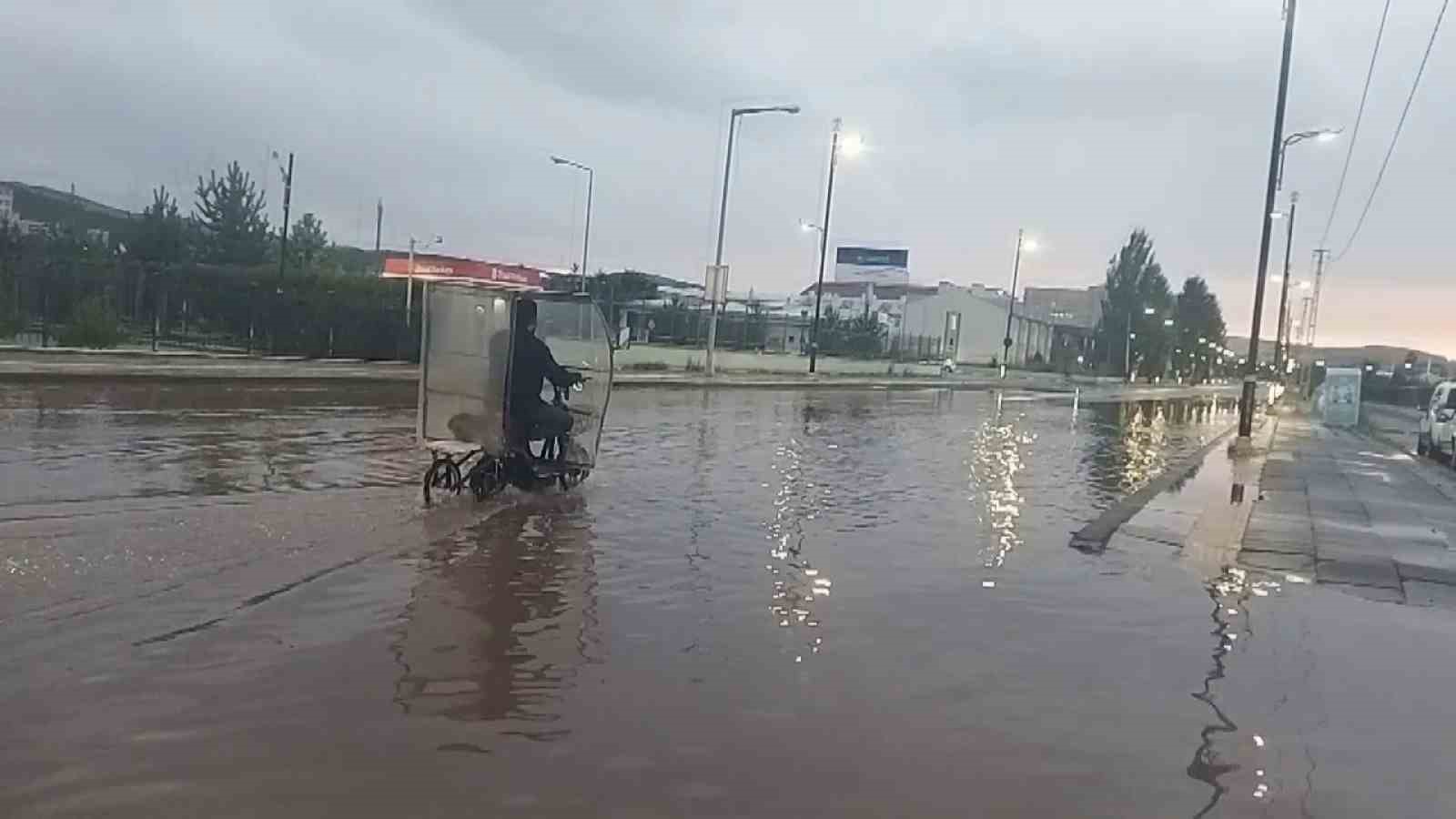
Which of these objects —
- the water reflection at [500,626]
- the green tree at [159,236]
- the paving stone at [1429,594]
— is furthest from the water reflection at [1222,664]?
the green tree at [159,236]

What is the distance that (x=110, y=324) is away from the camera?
3362 centimetres

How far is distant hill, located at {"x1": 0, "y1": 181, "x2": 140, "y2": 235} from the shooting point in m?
72.0

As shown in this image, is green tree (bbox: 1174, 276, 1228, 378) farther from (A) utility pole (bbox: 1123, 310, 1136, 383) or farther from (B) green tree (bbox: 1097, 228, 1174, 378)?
(A) utility pole (bbox: 1123, 310, 1136, 383)

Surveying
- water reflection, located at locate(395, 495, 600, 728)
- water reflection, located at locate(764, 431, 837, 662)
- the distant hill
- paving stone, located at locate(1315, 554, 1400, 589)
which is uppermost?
the distant hill

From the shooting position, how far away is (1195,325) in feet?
518

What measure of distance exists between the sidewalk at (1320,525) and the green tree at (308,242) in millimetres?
42357

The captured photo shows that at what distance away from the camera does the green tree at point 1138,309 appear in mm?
130250

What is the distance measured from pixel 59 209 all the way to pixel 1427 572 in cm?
8155

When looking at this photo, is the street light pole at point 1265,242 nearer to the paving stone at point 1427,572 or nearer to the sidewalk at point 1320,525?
the sidewalk at point 1320,525

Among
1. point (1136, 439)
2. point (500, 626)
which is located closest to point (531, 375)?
point (500, 626)

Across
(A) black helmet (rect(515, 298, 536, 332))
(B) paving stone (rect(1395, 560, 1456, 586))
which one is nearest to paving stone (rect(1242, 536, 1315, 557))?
(B) paving stone (rect(1395, 560, 1456, 586))

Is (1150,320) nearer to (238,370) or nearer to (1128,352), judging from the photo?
(1128,352)

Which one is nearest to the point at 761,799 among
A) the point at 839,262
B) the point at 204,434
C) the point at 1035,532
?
the point at 1035,532

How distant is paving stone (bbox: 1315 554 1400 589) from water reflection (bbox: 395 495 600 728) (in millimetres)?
6112
